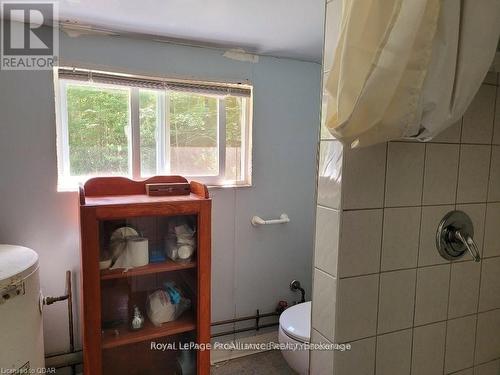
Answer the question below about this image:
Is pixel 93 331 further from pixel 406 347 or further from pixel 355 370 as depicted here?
pixel 406 347

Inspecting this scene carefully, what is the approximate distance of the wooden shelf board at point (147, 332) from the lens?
140 cm

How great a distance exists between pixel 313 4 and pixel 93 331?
5.17ft

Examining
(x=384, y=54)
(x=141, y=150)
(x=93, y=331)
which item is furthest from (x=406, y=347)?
(x=141, y=150)

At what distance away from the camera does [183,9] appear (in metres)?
1.26

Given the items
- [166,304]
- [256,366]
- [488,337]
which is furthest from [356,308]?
[256,366]

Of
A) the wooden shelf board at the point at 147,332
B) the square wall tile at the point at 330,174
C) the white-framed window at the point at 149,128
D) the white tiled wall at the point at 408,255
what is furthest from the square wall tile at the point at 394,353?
the white-framed window at the point at 149,128

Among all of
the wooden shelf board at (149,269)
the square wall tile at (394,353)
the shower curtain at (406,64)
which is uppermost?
the shower curtain at (406,64)

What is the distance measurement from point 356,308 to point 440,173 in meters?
0.40

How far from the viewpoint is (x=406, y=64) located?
20.7 inches

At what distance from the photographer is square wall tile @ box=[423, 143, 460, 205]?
2.56 ft

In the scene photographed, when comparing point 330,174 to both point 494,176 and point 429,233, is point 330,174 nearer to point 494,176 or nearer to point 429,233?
point 429,233

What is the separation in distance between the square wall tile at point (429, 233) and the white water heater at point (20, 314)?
1.28m

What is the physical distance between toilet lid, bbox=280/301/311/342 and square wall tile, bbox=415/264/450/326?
0.65 metres

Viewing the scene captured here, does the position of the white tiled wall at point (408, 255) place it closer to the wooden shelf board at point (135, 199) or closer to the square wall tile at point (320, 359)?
the square wall tile at point (320, 359)
